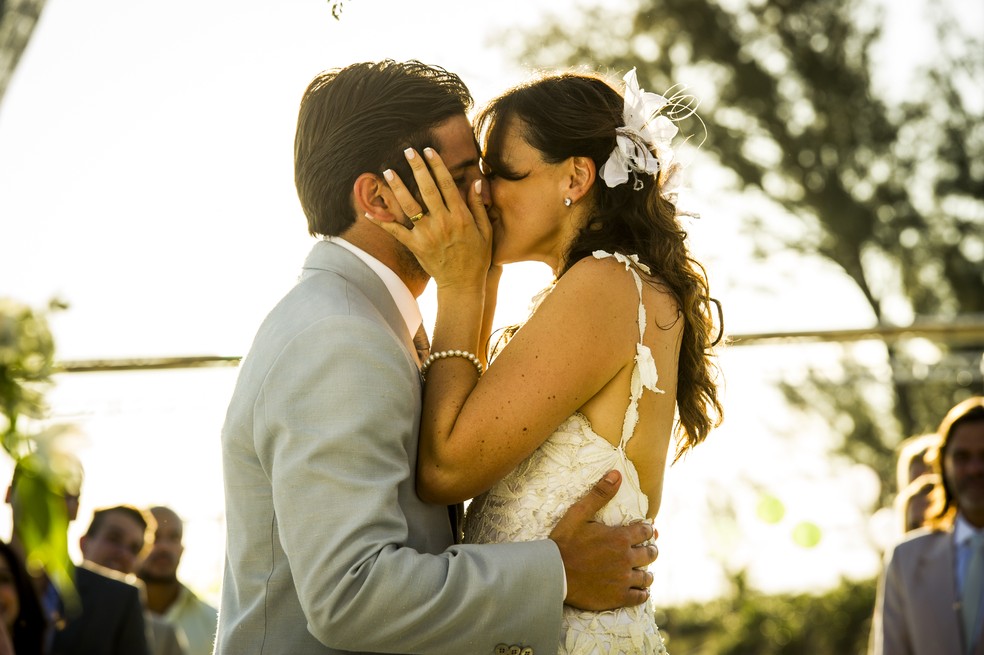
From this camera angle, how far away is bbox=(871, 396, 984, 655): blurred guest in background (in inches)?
220

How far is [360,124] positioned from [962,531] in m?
4.00

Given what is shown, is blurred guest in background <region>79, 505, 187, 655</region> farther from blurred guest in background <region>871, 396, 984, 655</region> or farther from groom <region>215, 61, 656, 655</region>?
groom <region>215, 61, 656, 655</region>

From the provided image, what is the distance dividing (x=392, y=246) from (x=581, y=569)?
2.76 feet

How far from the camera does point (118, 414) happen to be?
6352 mm

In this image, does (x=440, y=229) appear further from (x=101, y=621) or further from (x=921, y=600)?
(x=921, y=600)

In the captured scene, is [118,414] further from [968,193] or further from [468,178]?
[968,193]

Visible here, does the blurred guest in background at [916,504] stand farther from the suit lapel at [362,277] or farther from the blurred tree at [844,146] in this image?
the blurred tree at [844,146]

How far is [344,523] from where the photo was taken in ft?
7.72

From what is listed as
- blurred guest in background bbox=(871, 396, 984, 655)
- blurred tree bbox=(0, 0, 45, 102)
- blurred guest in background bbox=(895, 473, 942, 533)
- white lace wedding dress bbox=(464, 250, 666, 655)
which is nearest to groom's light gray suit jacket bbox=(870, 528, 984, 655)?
blurred guest in background bbox=(871, 396, 984, 655)

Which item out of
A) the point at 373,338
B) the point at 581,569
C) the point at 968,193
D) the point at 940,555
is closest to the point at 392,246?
the point at 373,338

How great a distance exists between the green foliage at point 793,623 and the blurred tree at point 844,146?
128 centimetres

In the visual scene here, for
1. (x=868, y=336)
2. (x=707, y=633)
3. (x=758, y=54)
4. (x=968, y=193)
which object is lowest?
(x=707, y=633)

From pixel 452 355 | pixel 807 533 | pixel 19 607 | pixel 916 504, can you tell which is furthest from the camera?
pixel 807 533

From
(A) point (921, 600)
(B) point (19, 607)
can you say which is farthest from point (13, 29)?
(A) point (921, 600)
